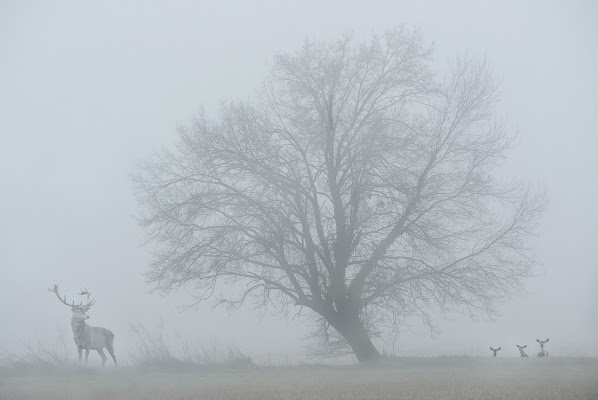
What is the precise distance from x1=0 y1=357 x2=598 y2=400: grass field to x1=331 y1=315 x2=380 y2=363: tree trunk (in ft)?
6.43

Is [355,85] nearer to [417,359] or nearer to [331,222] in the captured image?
[331,222]

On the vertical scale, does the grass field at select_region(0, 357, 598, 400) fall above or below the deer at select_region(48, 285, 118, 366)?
below

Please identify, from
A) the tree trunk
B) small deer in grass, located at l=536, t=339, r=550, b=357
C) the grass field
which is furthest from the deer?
small deer in grass, located at l=536, t=339, r=550, b=357

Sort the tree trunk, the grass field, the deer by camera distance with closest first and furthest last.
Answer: the grass field < the deer < the tree trunk

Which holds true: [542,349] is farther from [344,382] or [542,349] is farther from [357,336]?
[344,382]

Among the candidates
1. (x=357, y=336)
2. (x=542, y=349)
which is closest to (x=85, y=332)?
(x=357, y=336)

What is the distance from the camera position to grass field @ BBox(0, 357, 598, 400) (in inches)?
591

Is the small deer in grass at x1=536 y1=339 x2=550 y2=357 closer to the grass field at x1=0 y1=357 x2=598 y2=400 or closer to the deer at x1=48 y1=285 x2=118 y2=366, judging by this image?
the grass field at x1=0 y1=357 x2=598 y2=400

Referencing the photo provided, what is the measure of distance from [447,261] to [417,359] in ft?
11.6

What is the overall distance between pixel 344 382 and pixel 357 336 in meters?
9.31

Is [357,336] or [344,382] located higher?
[357,336]

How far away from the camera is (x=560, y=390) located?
14.5 metres

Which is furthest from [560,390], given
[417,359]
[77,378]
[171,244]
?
[171,244]

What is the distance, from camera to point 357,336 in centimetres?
2742
